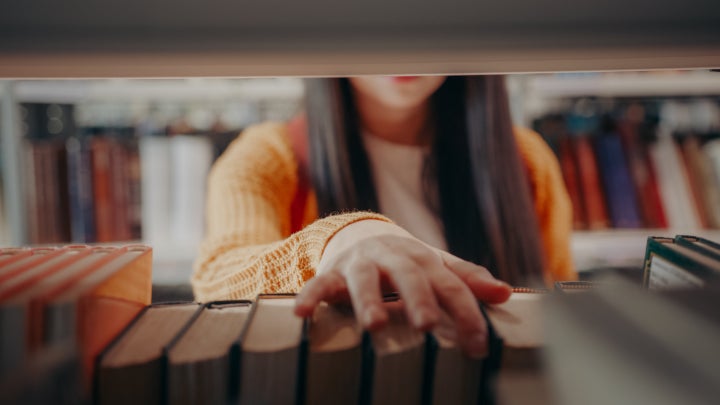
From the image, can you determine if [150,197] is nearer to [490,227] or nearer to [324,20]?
[490,227]

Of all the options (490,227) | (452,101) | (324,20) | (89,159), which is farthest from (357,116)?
(89,159)

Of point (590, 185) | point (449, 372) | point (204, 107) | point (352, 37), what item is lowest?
point (449, 372)

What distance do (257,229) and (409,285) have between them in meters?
0.52

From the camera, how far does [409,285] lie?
11.3 inches

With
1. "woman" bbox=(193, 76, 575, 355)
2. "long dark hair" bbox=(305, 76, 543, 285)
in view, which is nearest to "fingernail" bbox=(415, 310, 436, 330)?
"woman" bbox=(193, 76, 575, 355)

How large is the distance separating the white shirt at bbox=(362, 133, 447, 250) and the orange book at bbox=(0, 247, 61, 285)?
0.66 metres

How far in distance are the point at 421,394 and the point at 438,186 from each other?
70 cm

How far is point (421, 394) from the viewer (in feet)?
0.91

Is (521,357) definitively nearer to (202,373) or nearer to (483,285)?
(483,285)

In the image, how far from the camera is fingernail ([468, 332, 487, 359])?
0.27 meters

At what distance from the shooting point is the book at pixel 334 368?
0.27 meters

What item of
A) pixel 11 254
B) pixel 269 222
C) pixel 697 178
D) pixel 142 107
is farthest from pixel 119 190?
pixel 697 178

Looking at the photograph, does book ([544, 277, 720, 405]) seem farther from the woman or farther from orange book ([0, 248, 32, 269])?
the woman

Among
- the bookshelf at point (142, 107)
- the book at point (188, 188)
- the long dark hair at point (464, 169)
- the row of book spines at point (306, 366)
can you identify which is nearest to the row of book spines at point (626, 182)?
the long dark hair at point (464, 169)
